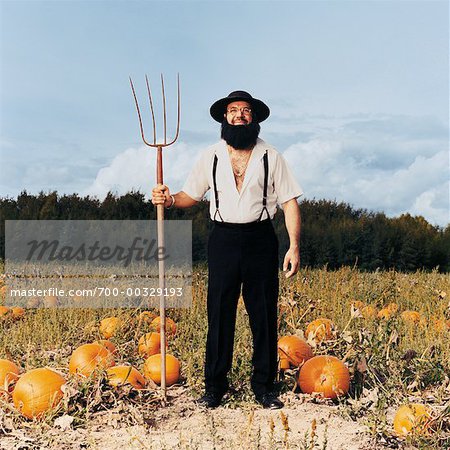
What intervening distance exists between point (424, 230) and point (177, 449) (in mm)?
9659

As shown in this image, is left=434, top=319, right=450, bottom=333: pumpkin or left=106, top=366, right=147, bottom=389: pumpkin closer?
left=106, top=366, right=147, bottom=389: pumpkin

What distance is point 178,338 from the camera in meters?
5.86

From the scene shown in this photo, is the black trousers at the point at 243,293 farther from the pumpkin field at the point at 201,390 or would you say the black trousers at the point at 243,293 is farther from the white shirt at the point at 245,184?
the pumpkin field at the point at 201,390

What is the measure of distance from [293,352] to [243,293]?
2.38ft

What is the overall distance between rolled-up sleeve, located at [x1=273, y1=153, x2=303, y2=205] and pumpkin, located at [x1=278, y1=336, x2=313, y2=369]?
111cm

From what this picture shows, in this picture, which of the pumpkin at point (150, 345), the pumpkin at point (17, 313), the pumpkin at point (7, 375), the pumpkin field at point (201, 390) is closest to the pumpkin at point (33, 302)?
the pumpkin at point (17, 313)

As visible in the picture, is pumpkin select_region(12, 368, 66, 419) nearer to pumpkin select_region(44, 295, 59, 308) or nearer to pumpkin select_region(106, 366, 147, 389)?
pumpkin select_region(106, 366, 147, 389)

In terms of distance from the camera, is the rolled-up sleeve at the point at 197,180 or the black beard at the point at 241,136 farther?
the rolled-up sleeve at the point at 197,180

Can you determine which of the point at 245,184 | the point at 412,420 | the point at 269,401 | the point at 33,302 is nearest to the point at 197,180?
the point at 245,184

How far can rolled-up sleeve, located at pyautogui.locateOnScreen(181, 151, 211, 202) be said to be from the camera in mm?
4719

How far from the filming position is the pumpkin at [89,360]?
4.35 metres
